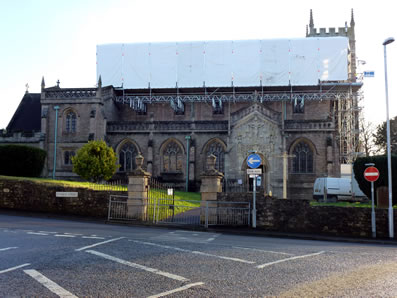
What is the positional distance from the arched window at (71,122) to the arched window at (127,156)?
190 inches

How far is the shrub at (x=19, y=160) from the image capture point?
24969 millimetres

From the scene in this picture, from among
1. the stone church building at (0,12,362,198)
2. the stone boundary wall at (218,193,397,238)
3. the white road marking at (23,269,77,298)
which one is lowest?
the white road marking at (23,269,77,298)

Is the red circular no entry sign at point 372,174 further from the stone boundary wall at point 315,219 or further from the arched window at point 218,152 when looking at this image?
the arched window at point 218,152

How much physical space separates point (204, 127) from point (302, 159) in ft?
28.6

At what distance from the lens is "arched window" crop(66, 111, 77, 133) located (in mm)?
36781

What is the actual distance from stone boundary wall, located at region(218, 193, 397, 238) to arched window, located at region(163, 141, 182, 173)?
20.1 meters

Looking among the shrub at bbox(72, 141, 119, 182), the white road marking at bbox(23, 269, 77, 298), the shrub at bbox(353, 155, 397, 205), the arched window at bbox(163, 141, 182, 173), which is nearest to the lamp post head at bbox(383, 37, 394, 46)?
the shrub at bbox(353, 155, 397, 205)

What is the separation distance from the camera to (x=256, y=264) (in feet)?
27.9

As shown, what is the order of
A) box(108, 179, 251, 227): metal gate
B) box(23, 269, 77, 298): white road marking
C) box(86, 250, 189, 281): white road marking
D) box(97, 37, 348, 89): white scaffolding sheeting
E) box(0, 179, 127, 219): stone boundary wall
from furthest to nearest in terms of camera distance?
box(97, 37, 348, 89): white scaffolding sheeting
box(0, 179, 127, 219): stone boundary wall
box(108, 179, 251, 227): metal gate
box(86, 250, 189, 281): white road marking
box(23, 269, 77, 298): white road marking

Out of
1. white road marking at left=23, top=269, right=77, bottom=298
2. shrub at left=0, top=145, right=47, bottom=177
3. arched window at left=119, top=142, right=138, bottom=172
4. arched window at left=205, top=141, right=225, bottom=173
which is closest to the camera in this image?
white road marking at left=23, top=269, right=77, bottom=298

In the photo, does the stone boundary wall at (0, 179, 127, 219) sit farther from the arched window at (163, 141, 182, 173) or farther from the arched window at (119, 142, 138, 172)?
the arched window at (163, 141, 182, 173)

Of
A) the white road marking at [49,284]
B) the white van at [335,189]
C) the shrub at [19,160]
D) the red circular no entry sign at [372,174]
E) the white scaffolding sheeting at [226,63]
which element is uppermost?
the white scaffolding sheeting at [226,63]

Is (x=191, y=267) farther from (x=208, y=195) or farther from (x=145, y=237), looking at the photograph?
(x=208, y=195)

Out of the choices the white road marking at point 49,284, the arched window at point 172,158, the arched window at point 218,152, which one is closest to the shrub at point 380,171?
the white road marking at point 49,284
